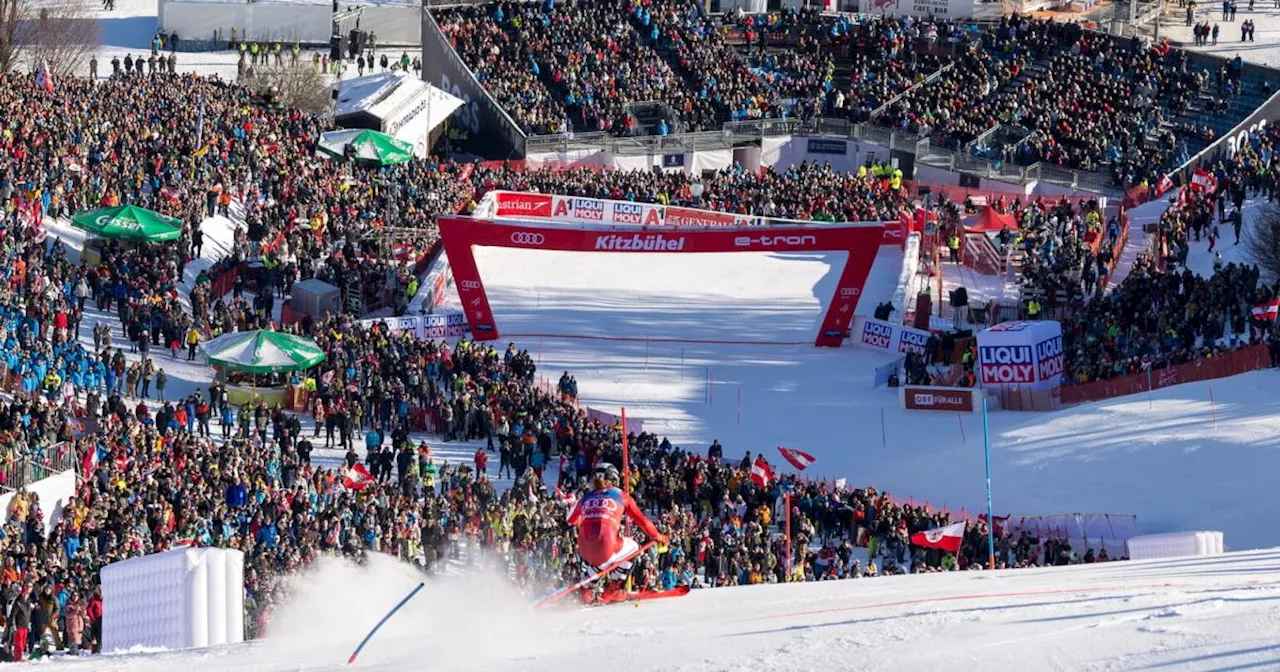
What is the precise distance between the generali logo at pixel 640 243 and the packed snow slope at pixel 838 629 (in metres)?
19.6

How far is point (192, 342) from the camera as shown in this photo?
116ft

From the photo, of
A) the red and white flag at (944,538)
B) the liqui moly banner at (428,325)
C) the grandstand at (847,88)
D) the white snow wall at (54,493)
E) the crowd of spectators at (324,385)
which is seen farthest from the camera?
the grandstand at (847,88)

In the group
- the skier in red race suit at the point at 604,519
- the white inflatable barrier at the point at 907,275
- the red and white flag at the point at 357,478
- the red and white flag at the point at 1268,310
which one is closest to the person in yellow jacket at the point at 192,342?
the red and white flag at the point at 357,478

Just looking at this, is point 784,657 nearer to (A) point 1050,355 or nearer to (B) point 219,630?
(B) point 219,630

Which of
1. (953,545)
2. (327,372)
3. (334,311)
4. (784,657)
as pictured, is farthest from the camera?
(334,311)

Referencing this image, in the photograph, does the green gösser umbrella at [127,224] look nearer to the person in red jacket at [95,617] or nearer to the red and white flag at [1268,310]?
the person in red jacket at [95,617]

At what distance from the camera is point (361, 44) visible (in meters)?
63.3

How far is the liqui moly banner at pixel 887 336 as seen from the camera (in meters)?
38.2

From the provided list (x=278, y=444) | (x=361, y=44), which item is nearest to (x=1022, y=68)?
(x=361, y=44)

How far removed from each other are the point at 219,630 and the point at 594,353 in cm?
2033

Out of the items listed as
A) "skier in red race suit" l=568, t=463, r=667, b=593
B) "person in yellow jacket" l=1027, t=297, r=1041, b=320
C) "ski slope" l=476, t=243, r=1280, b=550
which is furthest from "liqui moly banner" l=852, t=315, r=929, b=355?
"skier in red race suit" l=568, t=463, r=667, b=593

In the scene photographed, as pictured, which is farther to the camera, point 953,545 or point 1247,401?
point 1247,401

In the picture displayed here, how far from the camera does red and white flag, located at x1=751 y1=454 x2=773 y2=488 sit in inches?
1156

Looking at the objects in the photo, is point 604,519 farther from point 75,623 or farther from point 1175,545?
point 1175,545
